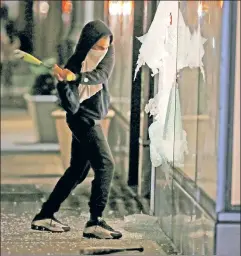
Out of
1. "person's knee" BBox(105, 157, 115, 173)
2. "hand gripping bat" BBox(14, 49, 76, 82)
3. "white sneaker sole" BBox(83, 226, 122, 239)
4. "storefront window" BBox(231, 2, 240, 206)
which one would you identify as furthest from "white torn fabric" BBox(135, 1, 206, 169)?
"storefront window" BBox(231, 2, 240, 206)

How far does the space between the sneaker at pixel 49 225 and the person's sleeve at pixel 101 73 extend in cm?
88

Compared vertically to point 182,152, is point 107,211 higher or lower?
lower

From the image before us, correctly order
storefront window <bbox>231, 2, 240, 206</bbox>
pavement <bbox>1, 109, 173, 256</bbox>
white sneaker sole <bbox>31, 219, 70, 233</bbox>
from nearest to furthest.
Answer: storefront window <bbox>231, 2, 240, 206</bbox>, pavement <bbox>1, 109, 173, 256</bbox>, white sneaker sole <bbox>31, 219, 70, 233</bbox>

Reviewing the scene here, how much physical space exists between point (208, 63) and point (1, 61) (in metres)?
2.37

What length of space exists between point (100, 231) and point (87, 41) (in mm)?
1090

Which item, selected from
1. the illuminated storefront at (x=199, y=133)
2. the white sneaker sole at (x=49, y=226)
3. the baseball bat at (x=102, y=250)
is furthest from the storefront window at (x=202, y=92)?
the white sneaker sole at (x=49, y=226)

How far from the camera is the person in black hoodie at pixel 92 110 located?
4.01 meters

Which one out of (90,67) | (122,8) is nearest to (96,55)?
(90,67)

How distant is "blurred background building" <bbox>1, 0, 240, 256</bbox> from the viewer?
3494 millimetres

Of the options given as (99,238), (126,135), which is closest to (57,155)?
(126,135)

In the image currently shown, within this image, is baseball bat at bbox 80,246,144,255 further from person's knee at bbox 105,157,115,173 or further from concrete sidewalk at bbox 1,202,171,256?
person's knee at bbox 105,157,115,173

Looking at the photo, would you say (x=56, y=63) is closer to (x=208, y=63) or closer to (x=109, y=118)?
(x=109, y=118)

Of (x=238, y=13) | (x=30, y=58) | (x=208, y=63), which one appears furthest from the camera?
(x=30, y=58)

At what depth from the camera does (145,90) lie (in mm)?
4156
